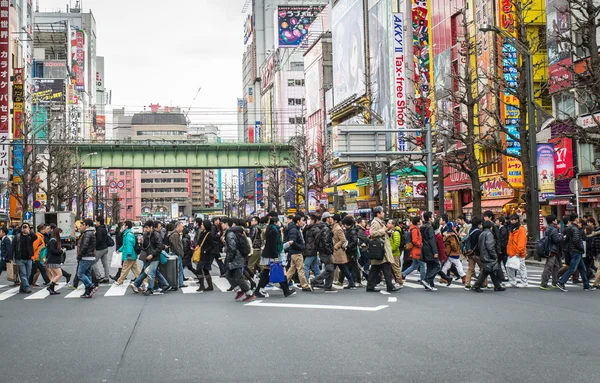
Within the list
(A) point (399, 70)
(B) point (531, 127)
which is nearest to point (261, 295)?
(B) point (531, 127)

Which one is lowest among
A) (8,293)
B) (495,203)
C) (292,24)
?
(8,293)

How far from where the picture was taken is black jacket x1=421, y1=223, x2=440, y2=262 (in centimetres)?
1552

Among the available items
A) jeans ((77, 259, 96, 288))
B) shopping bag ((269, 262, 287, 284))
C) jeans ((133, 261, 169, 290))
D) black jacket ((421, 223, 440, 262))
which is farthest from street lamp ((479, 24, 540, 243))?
jeans ((77, 259, 96, 288))

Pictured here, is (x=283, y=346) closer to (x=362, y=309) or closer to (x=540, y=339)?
(x=540, y=339)

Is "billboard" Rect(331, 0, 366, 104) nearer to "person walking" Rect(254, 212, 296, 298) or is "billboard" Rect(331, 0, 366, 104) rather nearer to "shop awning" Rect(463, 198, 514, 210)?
"shop awning" Rect(463, 198, 514, 210)

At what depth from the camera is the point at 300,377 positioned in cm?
671

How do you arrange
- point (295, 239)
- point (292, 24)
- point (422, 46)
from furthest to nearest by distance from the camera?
point (292, 24) → point (422, 46) → point (295, 239)

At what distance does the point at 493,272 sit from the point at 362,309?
3.97 meters

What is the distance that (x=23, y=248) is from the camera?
16750mm

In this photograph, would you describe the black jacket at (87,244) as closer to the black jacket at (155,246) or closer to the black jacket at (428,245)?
the black jacket at (155,246)

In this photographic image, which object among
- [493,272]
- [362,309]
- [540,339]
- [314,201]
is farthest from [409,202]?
[540,339]

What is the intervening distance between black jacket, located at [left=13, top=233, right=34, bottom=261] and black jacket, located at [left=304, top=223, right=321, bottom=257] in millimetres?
6350

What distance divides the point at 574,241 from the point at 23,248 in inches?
475

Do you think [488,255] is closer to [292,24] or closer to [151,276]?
[151,276]
